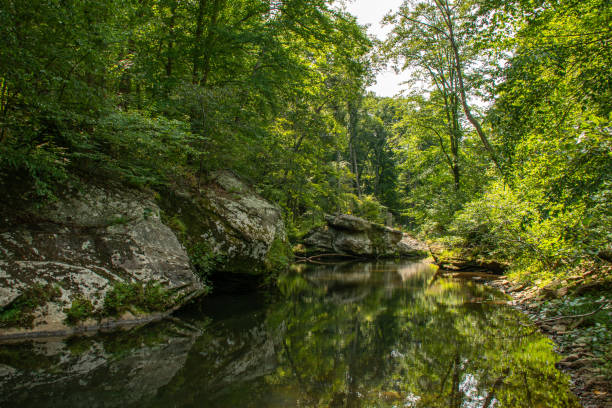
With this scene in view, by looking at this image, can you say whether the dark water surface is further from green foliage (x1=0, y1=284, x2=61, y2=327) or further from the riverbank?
green foliage (x1=0, y1=284, x2=61, y2=327)

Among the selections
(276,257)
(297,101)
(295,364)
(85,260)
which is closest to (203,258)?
(85,260)

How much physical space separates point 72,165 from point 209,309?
3.98 metres

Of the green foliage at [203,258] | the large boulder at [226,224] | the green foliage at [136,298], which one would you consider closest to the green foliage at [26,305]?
the green foliage at [136,298]

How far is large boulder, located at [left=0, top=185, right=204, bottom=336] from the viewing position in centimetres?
427

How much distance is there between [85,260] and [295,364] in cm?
384

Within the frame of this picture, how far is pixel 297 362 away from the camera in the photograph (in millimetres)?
4047

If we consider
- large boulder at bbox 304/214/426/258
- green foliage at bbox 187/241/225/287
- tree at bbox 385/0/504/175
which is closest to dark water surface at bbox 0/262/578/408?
green foliage at bbox 187/241/225/287

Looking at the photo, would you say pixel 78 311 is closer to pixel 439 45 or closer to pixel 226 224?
pixel 226 224

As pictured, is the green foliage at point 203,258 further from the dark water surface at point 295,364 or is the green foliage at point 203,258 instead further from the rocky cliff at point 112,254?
the dark water surface at point 295,364

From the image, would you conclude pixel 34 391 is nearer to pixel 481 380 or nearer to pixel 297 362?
pixel 297 362

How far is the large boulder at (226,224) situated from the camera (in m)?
7.49

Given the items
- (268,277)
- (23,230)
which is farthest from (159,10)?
(268,277)

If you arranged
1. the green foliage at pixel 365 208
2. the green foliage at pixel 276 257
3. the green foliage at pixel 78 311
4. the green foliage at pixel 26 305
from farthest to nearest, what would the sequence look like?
1. the green foliage at pixel 365 208
2. the green foliage at pixel 276 257
3. the green foliage at pixel 78 311
4. the green foliage at pixel 26 305

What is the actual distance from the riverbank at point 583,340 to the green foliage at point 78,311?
6.07 meters
